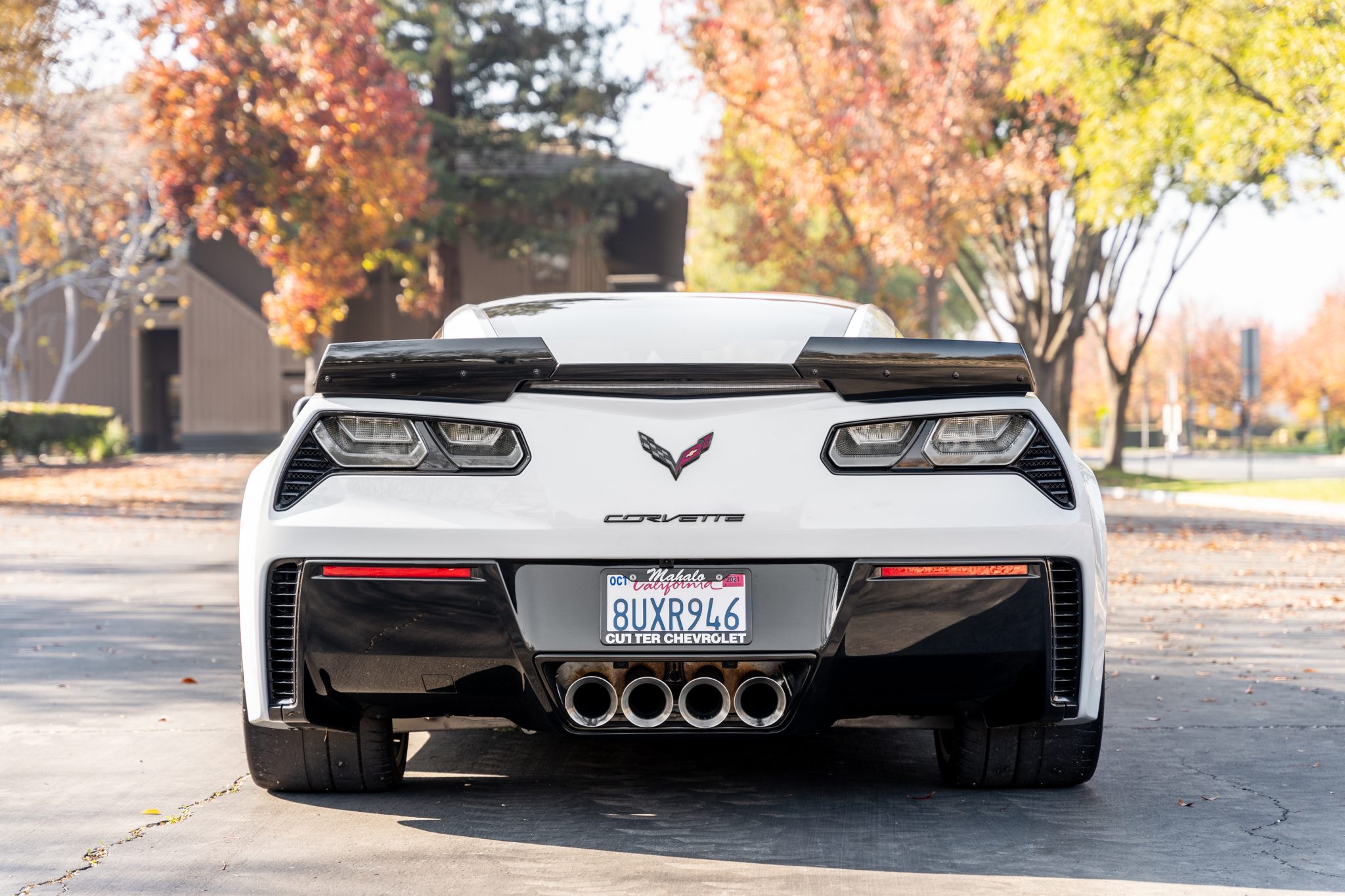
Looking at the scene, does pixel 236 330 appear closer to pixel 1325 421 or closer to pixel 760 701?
pixel 760 701

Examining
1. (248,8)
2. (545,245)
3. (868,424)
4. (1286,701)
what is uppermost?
(248,8)

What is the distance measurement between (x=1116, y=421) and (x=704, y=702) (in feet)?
101

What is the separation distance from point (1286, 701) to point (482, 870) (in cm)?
395

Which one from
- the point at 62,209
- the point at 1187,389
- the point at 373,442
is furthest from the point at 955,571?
the point at 1187,389

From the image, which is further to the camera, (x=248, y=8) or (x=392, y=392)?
(x=248, y=8)

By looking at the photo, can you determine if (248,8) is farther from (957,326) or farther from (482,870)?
(957,326)

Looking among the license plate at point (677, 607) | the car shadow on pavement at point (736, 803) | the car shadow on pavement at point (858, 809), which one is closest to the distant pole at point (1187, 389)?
the car shadow on pavement at point (858, 809)

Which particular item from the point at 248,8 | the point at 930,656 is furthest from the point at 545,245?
the point at 930,656

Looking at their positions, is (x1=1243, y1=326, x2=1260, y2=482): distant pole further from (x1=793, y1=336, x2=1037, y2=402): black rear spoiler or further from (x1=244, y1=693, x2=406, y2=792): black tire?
(x1=244, y1=693, x2=406, y2=792): black tire

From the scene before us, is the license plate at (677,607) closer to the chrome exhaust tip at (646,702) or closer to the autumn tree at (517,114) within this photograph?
the chrome exhaust tip at (646,702)

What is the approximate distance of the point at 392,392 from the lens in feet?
13.0

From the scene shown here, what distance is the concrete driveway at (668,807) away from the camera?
3680 mm

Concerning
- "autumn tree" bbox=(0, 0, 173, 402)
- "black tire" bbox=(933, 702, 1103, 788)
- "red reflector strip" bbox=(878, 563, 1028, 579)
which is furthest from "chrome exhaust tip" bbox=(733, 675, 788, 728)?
"autumn tree" bbox=(0, 0, 173, 402)

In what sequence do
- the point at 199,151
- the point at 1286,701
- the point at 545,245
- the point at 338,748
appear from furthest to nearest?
the point at 545,245
the point at 199,151
the point at 1286,701
the point at 338,748
